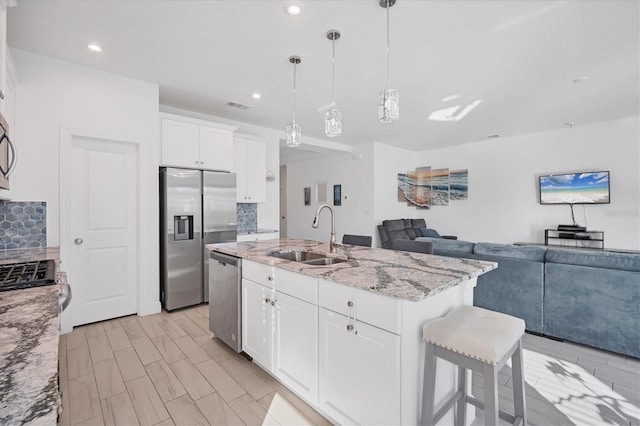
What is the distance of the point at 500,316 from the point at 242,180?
3.91 m

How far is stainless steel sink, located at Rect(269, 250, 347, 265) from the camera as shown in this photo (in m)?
2.27

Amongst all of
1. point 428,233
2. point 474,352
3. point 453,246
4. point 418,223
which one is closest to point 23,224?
point 474,352

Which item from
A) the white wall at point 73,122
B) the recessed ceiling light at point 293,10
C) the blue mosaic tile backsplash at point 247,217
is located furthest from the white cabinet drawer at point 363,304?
the blue mosaic tile backsplash at point 247,217

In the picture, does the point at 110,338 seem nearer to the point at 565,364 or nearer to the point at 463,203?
the point at 565,364

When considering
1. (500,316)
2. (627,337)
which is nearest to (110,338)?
(500,316)

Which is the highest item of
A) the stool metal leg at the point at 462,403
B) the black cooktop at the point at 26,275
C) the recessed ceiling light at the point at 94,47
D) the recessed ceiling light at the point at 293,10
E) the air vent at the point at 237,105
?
the air vent at the point at 237,105

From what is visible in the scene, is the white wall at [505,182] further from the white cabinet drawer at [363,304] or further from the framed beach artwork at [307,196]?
the white cabinet drawer at [363,304]

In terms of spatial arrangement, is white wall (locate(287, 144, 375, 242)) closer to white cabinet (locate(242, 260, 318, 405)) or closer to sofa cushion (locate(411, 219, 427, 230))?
sofa cushion (locate(411, 219, 427, 230))

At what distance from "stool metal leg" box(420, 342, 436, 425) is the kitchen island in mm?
46

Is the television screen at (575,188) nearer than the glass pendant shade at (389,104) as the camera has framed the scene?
No

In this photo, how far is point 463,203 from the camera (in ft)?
22.8

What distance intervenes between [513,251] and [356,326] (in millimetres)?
2240

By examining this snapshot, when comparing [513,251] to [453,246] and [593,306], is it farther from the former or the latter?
[593,306]

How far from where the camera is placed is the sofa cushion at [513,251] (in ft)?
9.23
